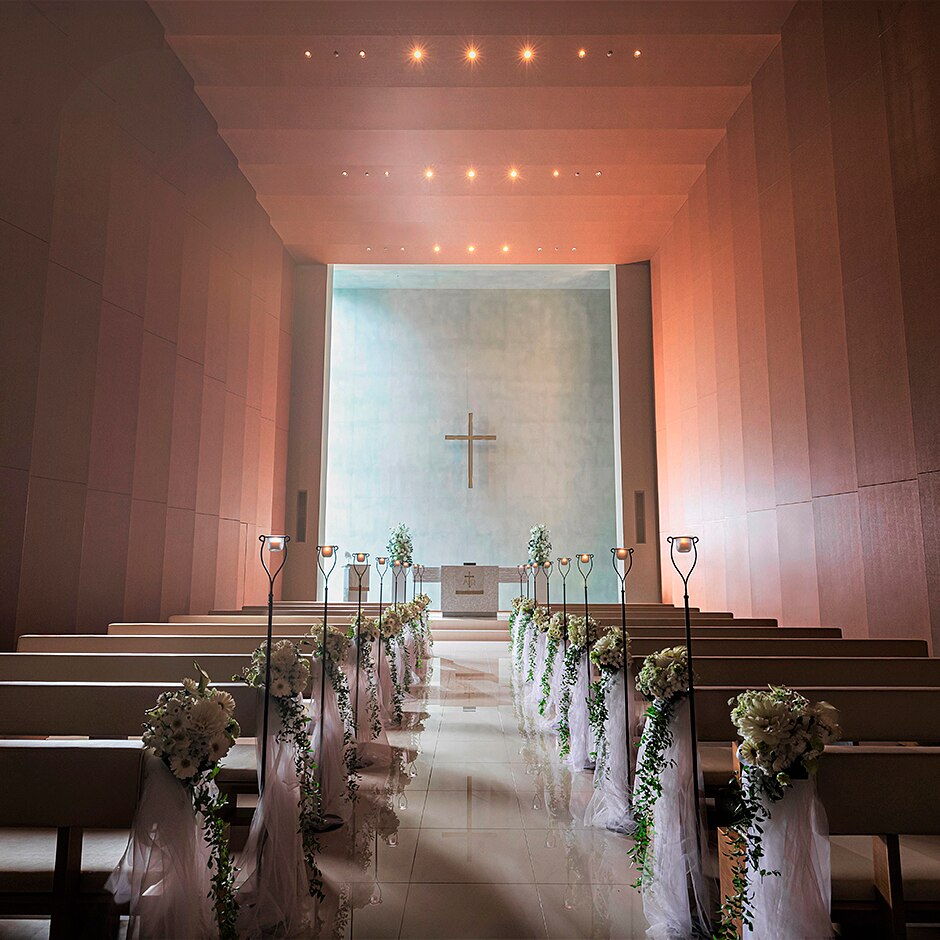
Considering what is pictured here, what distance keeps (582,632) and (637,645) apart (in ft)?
1.18

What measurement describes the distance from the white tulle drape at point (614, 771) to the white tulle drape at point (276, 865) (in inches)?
58.3

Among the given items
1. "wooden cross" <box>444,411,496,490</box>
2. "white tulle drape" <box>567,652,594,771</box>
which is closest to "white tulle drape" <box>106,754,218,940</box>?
"white tulle drape" <box>567,652,594,771</box>

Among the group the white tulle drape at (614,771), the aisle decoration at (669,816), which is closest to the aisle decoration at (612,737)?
the white tulle drape at (614,771)

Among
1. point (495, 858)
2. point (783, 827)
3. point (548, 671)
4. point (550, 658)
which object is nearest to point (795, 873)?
point (783, 827)

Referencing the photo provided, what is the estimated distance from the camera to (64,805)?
2055mm

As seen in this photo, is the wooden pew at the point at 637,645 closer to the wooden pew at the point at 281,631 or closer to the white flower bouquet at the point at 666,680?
the wooden pew at the point at 281,631

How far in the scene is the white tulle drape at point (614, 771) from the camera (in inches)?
135

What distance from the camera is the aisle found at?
8.25ft

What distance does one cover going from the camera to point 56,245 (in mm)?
5344

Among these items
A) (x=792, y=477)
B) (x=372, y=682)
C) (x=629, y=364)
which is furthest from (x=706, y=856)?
(x=629, y=364)

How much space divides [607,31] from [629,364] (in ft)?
19.2

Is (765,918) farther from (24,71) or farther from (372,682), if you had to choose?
(24,71)

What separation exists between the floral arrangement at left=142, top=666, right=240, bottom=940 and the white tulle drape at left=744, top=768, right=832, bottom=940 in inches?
61.1

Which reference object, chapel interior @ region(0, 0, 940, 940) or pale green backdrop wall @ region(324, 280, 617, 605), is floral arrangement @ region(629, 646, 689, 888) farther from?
pale green backdrop wall @ region(324, 280, 617, 605)
